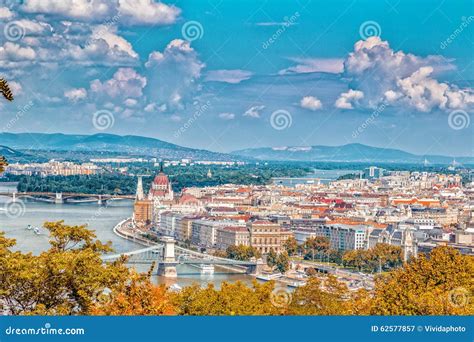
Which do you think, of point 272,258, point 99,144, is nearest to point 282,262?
point 272,258

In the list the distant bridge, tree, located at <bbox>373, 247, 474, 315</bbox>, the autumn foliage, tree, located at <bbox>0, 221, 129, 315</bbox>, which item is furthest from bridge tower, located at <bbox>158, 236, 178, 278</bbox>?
tree, located at <bbox>0, 221, 129, 315</bbox>

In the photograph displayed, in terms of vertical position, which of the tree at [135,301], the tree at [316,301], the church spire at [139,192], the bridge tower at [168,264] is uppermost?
the church spire at [139,192]

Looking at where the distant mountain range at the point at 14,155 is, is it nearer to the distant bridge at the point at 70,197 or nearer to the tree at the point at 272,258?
the distant bridge at the point at 70,197

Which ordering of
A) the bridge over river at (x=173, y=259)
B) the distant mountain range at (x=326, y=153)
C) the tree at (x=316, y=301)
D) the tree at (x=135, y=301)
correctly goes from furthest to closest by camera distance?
the bridge over river at (x=173, y=259) < the distant mountain range at (x=326, y=153) < the tree at (x=316, y=301) < the tree at (x=135, y=301)

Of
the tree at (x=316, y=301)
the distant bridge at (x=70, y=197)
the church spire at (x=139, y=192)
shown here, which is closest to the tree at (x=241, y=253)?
the church spire at (x=139, y=192)

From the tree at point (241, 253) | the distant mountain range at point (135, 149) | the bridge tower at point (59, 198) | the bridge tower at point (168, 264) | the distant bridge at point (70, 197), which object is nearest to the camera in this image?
the distant mountain range at point (135, 149)

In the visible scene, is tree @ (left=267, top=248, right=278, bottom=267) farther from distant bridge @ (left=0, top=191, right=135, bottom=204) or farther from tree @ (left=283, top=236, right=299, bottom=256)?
distant bridge @ (left=0, top=191, right=135, bottom=204)
